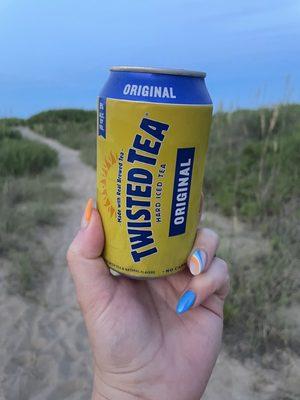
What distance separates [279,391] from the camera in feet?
7.06

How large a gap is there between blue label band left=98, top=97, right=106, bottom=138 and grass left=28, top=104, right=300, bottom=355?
1.81 meters

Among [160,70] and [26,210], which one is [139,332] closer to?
[160,70]

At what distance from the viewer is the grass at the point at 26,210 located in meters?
3.04

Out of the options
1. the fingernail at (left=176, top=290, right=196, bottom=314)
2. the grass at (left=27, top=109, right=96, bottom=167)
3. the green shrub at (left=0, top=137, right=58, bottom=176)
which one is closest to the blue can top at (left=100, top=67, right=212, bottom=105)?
the fingernail at (left=176, top=290, right=196, bottom=314)

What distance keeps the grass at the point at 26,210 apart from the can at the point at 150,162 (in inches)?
82.6

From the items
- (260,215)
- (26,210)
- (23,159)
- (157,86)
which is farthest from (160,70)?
(23,159)

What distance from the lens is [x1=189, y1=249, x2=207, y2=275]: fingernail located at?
41.9 inches

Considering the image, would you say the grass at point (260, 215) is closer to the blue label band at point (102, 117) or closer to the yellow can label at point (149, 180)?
the yellow can label at point (149, 180)

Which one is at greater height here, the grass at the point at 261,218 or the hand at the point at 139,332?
the hand at the point at 139,332

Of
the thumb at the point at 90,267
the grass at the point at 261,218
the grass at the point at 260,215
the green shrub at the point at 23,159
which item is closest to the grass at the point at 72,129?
the green shrub at the point at 23,159

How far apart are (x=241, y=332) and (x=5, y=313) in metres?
1.50

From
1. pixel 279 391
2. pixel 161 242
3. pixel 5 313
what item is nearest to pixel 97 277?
pixel 161 242

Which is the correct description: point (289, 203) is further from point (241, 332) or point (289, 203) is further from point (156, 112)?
point (156, 112)

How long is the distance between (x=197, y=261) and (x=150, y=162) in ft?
1.01
